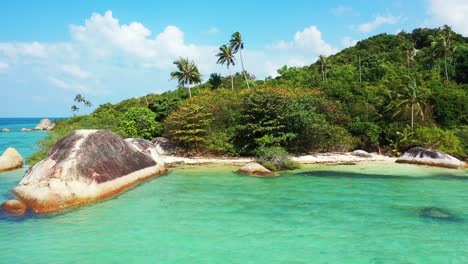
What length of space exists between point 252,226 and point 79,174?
29.0ft

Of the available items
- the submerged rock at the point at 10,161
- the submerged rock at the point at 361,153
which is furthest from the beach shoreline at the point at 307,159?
the submerged rock at the point at 10,161

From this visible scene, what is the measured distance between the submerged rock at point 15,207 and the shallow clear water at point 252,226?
0.63 meters

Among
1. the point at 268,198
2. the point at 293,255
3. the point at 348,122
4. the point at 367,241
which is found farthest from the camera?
the point at 348,122

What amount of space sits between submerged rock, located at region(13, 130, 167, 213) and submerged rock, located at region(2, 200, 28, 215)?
27cm

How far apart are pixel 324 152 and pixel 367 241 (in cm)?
2364

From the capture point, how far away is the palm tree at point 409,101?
34.6 metres

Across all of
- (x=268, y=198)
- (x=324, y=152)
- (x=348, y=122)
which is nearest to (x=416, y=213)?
(x=268, y=198)

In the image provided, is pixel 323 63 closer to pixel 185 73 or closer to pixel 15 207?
pixel 185 73

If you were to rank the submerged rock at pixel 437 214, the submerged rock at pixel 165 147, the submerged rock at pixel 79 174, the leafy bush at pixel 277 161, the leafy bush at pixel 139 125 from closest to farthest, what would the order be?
the submerged rock at pixel 437 214 → the submerged rock at pixel 79 174 → the leafy bush at pixel 277 161 → the submerged rock at pixel 165 147 → the leafy bush at pixel 139 125

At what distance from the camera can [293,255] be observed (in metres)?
10.9

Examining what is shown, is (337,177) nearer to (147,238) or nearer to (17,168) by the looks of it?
(147,238)

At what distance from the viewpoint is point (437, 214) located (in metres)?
15.3

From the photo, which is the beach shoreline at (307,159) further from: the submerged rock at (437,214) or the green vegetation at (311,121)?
the submerged rock at (437,214)

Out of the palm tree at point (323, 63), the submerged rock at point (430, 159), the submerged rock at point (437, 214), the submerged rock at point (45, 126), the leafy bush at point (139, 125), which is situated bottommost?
the submerged rock at point (437, 214)
